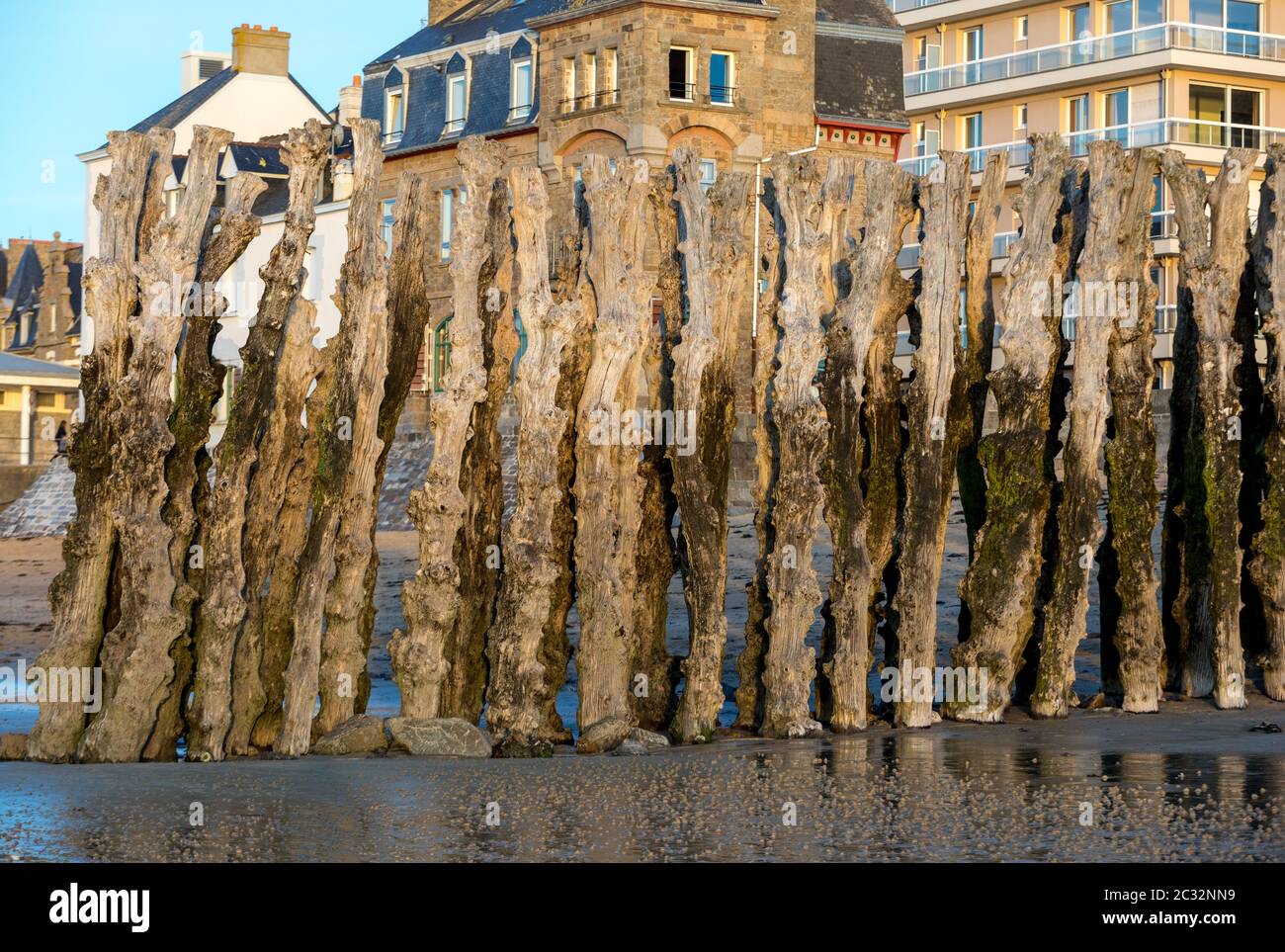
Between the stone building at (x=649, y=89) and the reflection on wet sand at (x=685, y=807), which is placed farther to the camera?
the stone building at (x=649, y=89)

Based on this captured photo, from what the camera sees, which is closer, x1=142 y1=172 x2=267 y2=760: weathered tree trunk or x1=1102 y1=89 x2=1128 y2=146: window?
x1=142 y1=172 x2=267 y2=760: weathered tree trunk

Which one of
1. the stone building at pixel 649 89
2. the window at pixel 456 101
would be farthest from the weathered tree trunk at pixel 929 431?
the window at pixel 456 101

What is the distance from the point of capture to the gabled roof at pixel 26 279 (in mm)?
77938

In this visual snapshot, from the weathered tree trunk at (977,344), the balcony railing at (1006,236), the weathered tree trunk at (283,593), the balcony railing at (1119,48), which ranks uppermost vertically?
the balcony railing at (1119,48)

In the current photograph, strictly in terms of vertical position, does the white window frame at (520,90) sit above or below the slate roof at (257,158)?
above

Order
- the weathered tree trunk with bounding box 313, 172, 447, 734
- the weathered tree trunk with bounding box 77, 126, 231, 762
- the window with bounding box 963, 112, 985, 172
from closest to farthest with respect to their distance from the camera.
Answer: the weathered tree trunk with bounding box 77, 126, 231, 762 → the weathered tree trunk with bounding box 313, 172, 447, 734 → the window with bounding box 963, 112, 985, 172

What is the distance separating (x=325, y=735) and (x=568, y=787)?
9.28 ft

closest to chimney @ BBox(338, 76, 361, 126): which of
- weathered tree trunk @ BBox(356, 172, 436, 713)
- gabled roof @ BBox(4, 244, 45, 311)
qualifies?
gabled roof @ BBox(4, 244, 45, 311)

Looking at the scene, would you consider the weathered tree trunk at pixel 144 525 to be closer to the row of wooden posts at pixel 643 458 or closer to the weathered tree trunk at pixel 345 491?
the row of wooden posts at pixel 643 458

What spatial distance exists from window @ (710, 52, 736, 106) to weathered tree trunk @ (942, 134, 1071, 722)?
28730mm

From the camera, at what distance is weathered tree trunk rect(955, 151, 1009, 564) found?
1544 cm

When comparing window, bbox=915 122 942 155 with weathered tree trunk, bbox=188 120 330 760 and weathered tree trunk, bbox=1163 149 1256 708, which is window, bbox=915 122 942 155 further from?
weathered tree trunk, bbox=188 120 330 760

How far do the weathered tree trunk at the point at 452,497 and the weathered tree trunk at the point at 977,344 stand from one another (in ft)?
12.6

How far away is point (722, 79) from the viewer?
1710 inches
